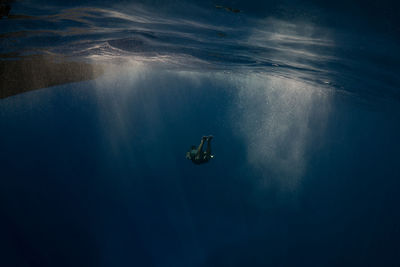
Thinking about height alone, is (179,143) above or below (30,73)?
below

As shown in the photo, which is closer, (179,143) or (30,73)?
(30,73)

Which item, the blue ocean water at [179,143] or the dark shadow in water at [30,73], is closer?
the blue ocean water at [179,143]

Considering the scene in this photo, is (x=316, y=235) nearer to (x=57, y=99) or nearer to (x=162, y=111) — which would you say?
(x=57, y=99)

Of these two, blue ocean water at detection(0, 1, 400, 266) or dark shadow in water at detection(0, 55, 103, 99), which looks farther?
dark shadow in water at detection(0, 55, 103, 99)
